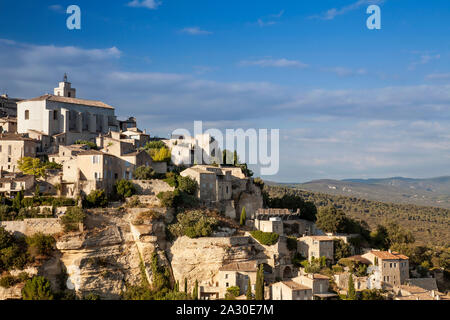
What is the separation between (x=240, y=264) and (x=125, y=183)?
11.5 m

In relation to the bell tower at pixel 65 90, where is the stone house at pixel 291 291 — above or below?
below

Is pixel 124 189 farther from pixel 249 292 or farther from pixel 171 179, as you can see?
pixel 249 292

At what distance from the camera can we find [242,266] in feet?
136

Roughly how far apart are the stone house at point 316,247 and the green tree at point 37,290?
20.3 m

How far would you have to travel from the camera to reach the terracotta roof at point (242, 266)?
40.9 m

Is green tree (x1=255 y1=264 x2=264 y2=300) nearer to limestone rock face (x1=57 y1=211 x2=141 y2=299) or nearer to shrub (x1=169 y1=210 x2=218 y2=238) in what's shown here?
shrub (x1=169 y1=210 x2=218 y2=238)

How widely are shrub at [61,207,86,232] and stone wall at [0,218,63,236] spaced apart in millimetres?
491

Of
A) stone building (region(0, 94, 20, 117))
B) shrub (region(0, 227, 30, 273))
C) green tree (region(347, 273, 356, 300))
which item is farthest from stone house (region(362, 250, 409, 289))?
stone building (region(0, 94, 20, 117))

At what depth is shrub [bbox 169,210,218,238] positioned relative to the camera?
4250 centimetres

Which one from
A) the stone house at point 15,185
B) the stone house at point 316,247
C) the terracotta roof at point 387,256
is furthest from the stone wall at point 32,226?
the terracotta roof at point 387,256

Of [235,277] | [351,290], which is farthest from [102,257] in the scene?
[351,290]

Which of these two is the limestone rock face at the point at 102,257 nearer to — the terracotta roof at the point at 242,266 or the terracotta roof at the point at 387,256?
the terracotta roof at the point at 242,266

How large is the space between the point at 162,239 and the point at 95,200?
6.00 meters
